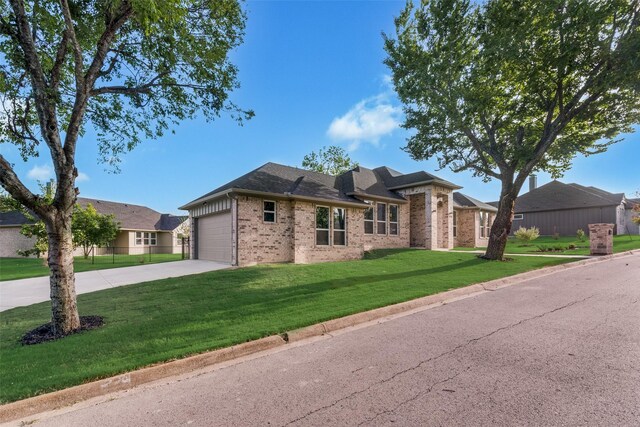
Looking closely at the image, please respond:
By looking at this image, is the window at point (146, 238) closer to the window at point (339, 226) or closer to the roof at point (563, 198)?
the window at point (339, 226)

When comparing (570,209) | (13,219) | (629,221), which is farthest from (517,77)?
(13,219)

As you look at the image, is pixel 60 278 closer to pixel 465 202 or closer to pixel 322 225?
pixel 322 225

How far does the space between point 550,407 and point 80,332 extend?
7.13m

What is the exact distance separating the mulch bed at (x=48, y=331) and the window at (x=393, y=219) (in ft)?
53.8

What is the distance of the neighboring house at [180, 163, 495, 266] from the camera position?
13930mm

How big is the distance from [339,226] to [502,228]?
7.92 m

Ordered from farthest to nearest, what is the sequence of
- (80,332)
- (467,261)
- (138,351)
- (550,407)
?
1. (467,261)
2. (80,332)
3. (138,351)
4. (550,407)

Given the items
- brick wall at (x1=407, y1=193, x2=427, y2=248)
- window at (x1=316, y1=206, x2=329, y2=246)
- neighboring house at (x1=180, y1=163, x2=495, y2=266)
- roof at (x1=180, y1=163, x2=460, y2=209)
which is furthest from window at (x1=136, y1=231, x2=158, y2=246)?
brick wall at (x1=407, y1=193, x2=427, y2=248)

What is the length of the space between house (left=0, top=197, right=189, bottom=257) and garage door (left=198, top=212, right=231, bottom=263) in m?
12.2

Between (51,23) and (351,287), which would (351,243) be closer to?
(351,287)

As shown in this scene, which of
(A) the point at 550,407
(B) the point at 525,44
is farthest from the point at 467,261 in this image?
(A) the point at 550,407

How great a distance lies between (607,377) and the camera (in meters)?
3.48

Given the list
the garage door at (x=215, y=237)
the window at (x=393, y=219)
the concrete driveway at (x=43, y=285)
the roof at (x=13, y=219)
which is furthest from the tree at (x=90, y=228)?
the window at (x=393, y=219)

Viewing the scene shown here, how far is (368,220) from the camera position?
18.9 meters
